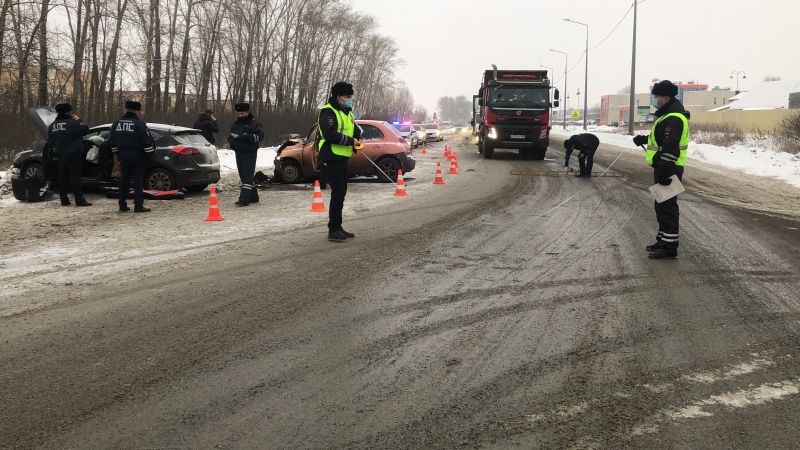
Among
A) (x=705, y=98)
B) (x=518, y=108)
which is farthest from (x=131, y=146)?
(x=705, y=98)

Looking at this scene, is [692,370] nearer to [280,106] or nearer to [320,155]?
[320,155]

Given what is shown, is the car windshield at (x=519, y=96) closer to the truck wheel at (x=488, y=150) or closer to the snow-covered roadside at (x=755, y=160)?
the truck wheel at (x=488, y=150)

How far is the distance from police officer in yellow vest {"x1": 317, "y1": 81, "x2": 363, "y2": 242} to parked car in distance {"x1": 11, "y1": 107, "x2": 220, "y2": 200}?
209 inches

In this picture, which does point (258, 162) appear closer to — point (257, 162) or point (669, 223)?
point (257, 162)

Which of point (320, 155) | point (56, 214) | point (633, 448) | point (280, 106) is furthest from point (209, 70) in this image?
point (633, 448)

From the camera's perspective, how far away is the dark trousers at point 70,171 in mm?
10625

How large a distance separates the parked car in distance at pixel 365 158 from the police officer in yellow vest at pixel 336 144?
265 inches

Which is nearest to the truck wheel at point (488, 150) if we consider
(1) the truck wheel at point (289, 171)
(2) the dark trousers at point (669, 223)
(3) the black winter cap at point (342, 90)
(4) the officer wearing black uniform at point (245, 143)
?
(1) the truck wheel at point (289, 171)

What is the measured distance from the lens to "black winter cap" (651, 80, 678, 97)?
21.8ft

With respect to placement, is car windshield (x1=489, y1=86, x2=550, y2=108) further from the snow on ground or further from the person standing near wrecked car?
the person standing near wrecked car

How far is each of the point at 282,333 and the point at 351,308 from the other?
74cm

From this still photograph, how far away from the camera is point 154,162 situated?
38.8ft

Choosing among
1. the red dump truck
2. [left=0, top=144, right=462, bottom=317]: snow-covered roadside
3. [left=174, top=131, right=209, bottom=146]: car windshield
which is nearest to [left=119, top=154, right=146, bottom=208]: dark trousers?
[left=0, top=144, right=462, bottom=317]: snow-covered roadside

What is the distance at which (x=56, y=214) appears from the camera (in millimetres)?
10195
